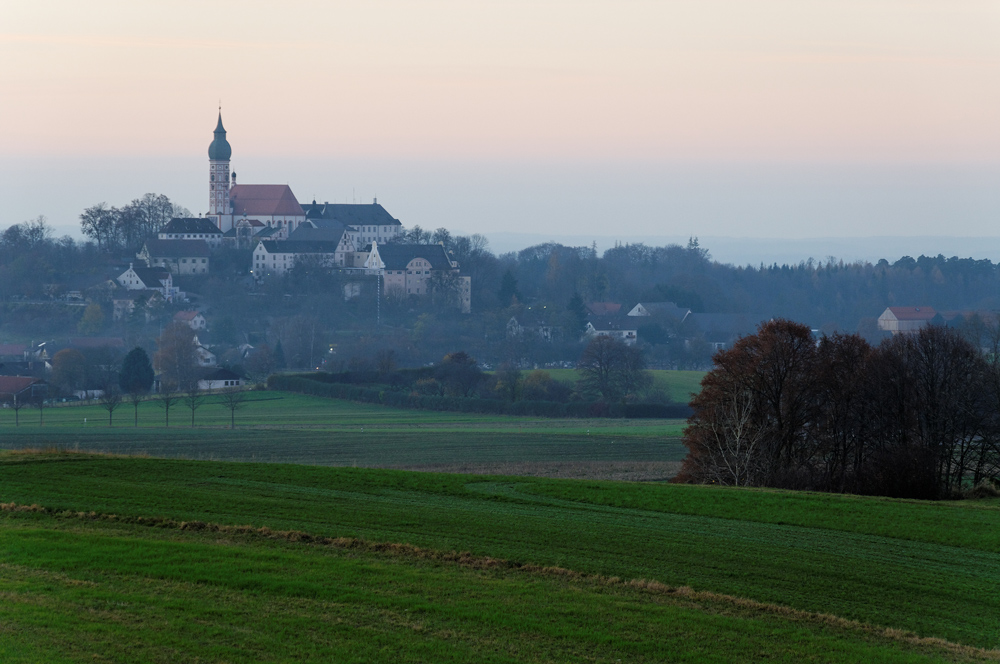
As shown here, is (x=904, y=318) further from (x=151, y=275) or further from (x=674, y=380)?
(x=151, y=275)

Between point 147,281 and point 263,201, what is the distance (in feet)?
97.9

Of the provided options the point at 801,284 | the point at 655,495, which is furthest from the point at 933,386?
the point at 801,284

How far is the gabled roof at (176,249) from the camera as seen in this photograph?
12694cm

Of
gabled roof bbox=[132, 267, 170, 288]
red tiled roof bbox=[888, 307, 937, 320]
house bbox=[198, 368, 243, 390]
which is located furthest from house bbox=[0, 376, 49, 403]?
red tiled roof bbox=[888, 307, 937, 320]

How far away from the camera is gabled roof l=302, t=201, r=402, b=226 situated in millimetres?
146625

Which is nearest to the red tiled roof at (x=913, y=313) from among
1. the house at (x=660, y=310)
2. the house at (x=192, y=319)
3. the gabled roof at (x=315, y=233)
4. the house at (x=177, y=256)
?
the house at (x=660, y=310)

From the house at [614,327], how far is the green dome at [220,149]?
191ft

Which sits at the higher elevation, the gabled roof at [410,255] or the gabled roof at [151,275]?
the gabled roof at [410,255]

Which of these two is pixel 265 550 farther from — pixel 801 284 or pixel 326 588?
pixel 801 284

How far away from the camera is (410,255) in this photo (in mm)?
126062

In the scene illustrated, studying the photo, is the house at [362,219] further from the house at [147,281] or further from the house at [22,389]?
the house at [22,389]

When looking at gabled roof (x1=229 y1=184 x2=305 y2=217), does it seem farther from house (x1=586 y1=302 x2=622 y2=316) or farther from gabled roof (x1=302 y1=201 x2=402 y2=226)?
house (x1=586 y1=302 x2=622 y2=316)

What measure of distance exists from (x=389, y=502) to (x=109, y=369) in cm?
6352

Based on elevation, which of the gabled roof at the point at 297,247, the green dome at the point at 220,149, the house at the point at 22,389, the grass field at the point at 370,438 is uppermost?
the green dome at the point at 220,149
